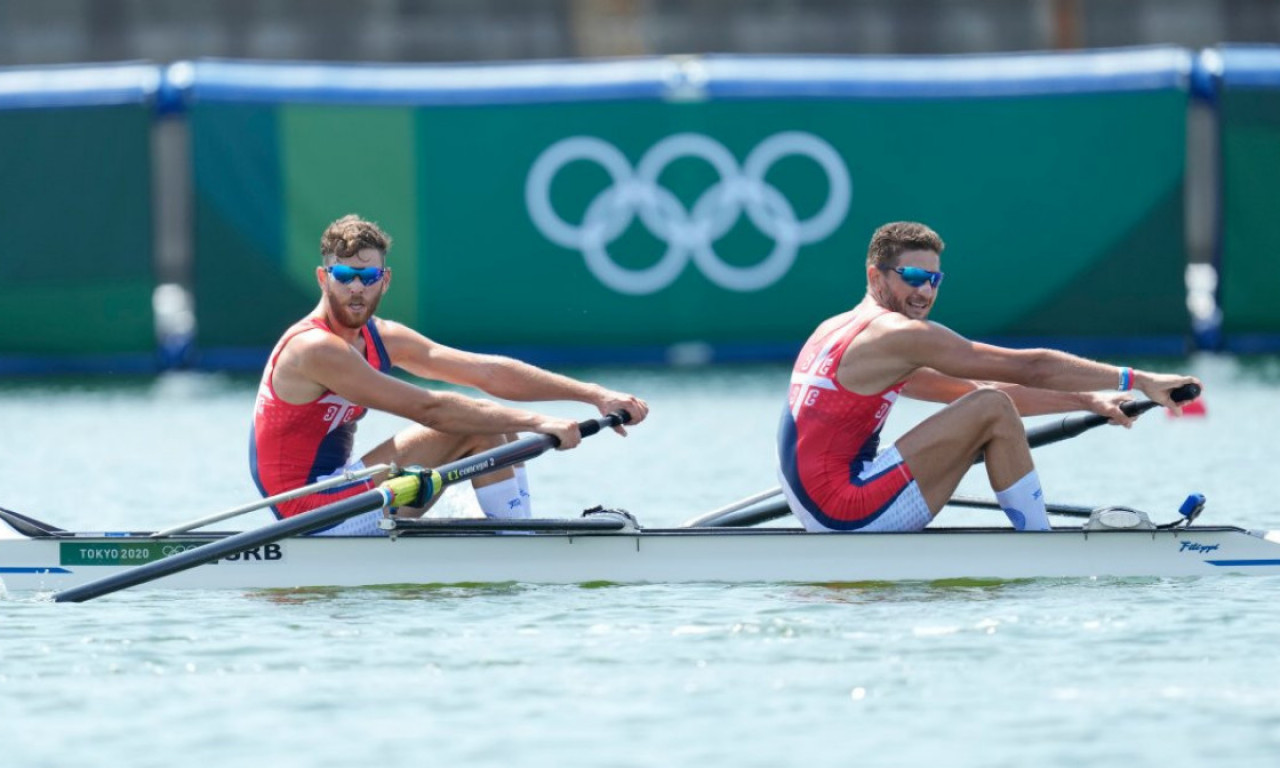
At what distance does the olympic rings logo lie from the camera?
19.6 metres

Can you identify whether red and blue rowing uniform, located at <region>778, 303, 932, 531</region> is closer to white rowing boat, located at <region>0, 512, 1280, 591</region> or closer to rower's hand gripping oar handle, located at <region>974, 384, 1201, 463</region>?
white rowing boat, located at <region>0, 512, 1280, 591</region>

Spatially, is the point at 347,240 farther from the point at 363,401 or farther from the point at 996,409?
the point at 996,409

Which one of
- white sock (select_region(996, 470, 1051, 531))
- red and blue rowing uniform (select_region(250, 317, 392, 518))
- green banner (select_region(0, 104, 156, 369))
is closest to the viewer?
white sock (select_region(996, 470, 1051, 531))

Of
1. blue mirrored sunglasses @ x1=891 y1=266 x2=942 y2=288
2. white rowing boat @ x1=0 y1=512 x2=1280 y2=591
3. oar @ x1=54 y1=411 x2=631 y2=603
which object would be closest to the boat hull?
white rowing boat @ x1=0 y1=512 x2=1280 y2=591

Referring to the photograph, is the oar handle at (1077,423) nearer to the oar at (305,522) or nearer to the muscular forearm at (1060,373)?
the muscular forearm at (1060,373)

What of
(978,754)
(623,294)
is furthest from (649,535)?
(623,294)

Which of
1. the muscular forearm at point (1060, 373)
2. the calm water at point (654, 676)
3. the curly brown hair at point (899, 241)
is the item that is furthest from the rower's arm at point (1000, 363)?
the calm water at point (654, 676)

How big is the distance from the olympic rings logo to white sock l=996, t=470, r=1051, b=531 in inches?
406

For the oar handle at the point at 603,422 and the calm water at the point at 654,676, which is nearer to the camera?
the calm water at the point at 654,676

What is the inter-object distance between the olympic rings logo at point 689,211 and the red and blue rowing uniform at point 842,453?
10096 mm

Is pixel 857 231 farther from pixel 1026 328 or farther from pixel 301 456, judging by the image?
pixel 301 456

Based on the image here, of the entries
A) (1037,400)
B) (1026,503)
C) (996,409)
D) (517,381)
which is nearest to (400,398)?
(517,381)

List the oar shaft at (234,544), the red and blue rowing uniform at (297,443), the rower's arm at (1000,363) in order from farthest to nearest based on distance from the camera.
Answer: the red and blue rowing uniform at (297,443) → the rower's arm at (1000,363) → the oar shaft at (234,544)

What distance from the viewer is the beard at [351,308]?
31.6ft
